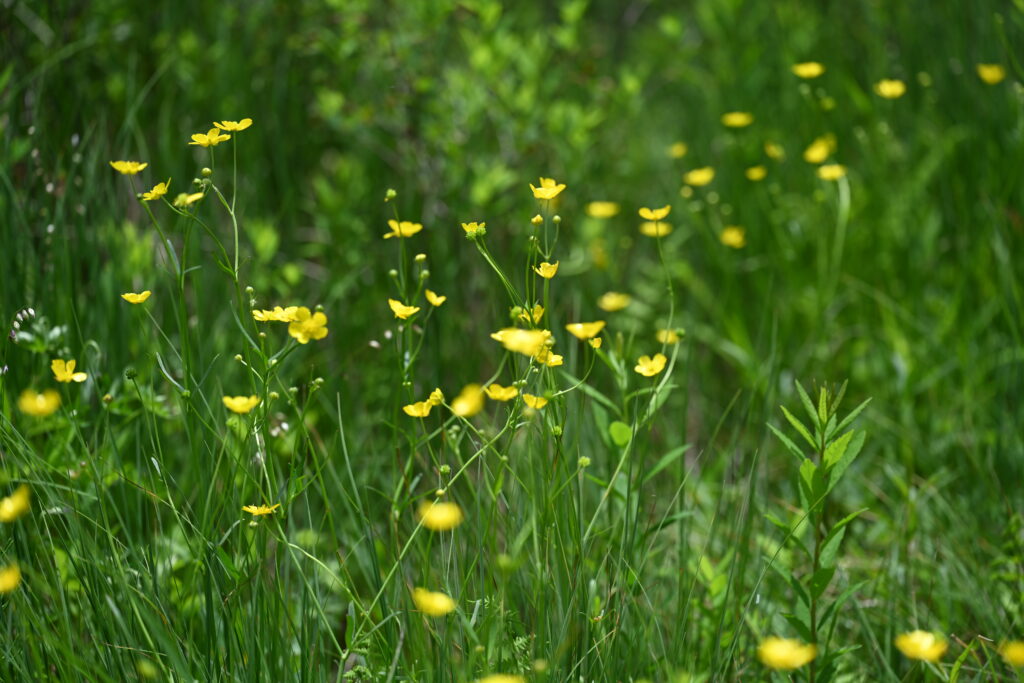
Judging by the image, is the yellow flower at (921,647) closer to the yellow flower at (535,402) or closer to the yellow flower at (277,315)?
the yellow flower at (535,402)

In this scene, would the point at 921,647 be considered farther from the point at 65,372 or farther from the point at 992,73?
the point at 992,73

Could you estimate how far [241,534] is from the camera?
1.32 meters

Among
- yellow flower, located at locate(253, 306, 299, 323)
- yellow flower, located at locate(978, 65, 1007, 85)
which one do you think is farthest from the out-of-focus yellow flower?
yellow flower, located at locate(978, 65, 1007, 85)

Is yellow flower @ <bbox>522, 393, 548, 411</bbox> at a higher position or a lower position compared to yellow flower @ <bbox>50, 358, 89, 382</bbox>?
lower

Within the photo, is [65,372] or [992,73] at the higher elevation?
[65,372]

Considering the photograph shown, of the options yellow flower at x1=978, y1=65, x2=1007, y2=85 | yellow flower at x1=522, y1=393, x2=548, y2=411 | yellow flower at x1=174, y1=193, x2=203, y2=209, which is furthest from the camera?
yellow flower at x1=978, y1=65, x2=1007, y2=85

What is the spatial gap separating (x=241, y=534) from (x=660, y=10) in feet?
16.6

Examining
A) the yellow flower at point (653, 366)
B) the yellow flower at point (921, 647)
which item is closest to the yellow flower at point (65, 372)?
the yellow flower at point (653, 366)

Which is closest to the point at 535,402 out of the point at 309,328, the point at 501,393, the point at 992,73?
the point at 501,393

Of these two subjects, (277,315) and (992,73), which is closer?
(277,315)

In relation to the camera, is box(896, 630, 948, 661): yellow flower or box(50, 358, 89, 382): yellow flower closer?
Answer: box(896, 630, 948, 661): yellow flower

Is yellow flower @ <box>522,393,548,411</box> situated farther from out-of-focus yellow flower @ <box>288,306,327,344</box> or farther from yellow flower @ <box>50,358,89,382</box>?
yellow flower @ <box>50,358,89,382</box>

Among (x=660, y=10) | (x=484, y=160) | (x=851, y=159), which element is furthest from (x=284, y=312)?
(x=660, y=10)

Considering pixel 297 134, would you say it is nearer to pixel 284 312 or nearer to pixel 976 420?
pixel 284 312
